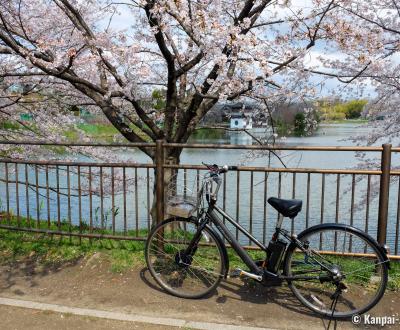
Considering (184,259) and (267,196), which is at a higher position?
(184,259)

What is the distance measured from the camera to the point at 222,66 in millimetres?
4961

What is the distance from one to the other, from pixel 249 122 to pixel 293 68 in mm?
2106

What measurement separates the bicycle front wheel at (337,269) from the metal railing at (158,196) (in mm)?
426

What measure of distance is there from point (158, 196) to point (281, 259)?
5.10 ft

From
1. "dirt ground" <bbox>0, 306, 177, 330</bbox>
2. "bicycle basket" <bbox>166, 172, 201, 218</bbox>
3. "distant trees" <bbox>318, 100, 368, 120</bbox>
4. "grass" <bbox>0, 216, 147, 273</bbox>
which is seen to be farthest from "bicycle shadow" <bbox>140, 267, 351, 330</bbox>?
"distant trees" <bbox>318, 100, 368, 120</bbox>

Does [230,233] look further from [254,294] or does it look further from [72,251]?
[72,251]

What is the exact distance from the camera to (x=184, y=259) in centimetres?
382

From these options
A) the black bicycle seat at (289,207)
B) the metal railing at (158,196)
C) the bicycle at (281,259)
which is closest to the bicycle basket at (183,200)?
the bicycle at (281,259)

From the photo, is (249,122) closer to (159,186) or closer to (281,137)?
(281,137)

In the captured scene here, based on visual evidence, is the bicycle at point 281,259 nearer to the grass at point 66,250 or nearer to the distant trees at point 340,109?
the grass at point 66,250

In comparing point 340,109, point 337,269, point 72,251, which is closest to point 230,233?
point 337,269

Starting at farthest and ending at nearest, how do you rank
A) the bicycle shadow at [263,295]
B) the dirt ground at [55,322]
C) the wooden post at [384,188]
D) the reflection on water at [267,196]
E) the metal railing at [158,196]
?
the reflection on water at [267,196], the metal railing at [158,196], the wooden post at [384,188], the bicycle shadow at [263,295], the dirt ground at [55,322]

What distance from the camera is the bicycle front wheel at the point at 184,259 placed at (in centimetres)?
369

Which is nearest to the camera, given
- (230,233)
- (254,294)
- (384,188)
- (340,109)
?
(230,233)
